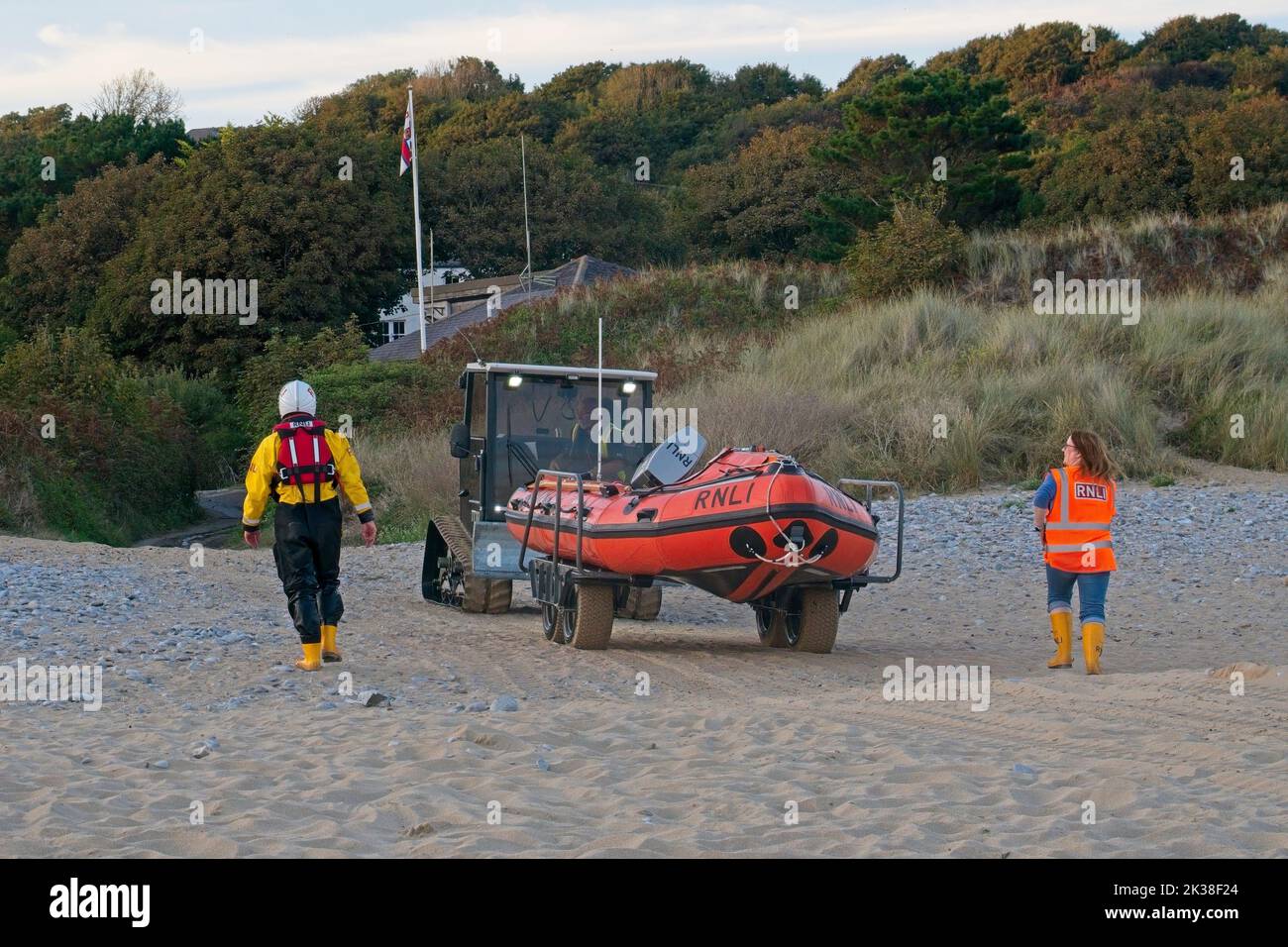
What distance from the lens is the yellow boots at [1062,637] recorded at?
10375mm

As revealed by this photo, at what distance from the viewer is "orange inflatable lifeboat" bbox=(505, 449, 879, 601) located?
10.5m

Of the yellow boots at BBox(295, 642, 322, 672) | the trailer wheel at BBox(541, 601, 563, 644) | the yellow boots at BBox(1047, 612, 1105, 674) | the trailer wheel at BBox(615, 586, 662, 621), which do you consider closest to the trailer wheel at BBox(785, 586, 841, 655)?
the yellow boots at BBox(1047, 612, 1105, 674)

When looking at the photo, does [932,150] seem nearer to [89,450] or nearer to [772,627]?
[89,450]

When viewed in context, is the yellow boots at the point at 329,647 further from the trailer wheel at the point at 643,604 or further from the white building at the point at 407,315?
the white building at the point at 407,315

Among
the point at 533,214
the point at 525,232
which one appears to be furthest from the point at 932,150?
the point at 533,214

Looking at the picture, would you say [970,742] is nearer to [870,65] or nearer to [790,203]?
[790,203]

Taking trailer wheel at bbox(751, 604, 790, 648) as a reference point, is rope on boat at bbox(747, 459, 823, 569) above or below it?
above

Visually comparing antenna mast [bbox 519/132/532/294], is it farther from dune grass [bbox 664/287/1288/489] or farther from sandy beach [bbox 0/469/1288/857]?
sandy beach [bbox 0/469/1288/857]

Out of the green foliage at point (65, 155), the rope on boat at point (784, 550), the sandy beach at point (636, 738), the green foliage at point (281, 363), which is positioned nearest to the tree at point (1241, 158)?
the green foliage at point (281, 363)

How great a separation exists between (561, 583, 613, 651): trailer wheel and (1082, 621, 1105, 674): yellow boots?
3.52 meters

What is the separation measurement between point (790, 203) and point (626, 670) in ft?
148

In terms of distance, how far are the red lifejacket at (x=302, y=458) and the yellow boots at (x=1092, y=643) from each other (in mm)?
5137

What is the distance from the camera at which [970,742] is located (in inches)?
295
